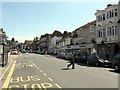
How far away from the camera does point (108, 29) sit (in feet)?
162

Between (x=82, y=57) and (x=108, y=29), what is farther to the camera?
(x=108, y=29)

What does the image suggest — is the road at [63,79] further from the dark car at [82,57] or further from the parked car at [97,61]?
the dark car at [82,57]

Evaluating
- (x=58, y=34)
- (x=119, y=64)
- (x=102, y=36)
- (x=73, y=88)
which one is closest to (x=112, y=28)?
(x=102, y=36)

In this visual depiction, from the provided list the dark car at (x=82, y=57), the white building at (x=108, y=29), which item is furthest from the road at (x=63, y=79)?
the white building at (x=108, y=29)

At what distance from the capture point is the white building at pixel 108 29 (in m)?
46.6

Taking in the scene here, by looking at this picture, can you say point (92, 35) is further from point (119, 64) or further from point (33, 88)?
point (33, 88)

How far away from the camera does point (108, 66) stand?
3269cm

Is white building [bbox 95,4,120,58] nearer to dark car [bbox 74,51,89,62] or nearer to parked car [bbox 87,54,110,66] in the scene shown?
dark car [bbox 74,51,89,62]

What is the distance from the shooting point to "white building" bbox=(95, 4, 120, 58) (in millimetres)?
46625

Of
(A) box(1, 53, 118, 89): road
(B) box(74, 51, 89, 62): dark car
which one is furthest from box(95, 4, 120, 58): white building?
(A) box(1, 53, 118, 89): road

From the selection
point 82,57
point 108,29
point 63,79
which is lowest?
point 63,79

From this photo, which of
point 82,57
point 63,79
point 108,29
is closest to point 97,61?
point 82,57

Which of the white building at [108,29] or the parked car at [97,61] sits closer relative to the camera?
the parked car at [97,61]

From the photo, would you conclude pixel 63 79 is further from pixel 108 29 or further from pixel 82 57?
pixel 108 29
